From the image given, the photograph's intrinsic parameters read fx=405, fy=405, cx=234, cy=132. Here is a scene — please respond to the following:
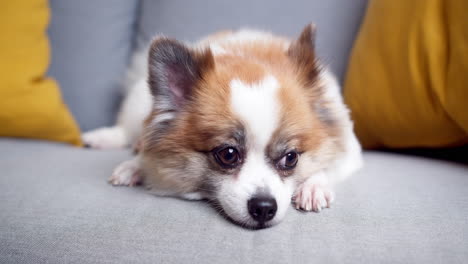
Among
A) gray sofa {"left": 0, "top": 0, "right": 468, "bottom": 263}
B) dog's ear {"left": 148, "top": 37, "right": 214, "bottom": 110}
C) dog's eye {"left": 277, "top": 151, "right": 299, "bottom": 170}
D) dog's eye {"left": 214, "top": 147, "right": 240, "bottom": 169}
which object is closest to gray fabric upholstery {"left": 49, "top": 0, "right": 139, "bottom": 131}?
gray sofa {"left": 0, "top": 0, "right": 468, "bottom": 263}

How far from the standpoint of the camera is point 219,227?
132cm

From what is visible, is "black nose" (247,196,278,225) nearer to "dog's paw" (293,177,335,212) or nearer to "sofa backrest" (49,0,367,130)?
"dog's paw" (293,177,335,212)

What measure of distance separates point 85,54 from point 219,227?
1.74 metres

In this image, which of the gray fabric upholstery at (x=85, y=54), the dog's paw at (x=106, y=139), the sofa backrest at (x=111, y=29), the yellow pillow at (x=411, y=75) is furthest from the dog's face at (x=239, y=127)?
the gray fabric upholstery at (x=85, y=54)

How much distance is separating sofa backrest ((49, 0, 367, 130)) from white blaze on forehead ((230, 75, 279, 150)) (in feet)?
3.48

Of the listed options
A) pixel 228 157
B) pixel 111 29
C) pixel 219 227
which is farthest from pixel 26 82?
pixel 219 227

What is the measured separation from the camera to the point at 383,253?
116cm

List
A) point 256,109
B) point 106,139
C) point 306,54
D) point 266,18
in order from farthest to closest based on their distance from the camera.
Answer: point 266,18
point 106,139
point 306,54
point 256,109

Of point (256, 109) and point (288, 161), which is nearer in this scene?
point (256, 109)

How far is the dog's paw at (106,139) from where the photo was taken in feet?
7.57

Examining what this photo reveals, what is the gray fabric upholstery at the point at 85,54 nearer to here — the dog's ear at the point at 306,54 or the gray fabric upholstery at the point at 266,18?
the gray fabric upholstery at the point at 266,18

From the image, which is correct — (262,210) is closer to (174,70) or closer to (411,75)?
(174,70)

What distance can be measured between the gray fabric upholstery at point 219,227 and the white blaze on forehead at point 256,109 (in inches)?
11.8

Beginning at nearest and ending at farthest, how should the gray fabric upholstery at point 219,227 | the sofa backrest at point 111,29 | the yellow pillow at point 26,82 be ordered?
the gray fabric upholstery at point 219,227 → the yellow pillow at point 26,82 → the sofa backrest at point 111,29
